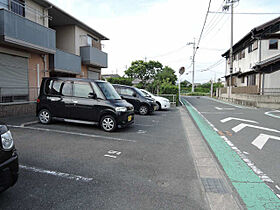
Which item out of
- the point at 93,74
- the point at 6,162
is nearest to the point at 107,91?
the point at 6,162

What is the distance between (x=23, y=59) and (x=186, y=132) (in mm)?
9114

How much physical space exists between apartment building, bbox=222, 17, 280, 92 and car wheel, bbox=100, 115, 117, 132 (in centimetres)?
1729

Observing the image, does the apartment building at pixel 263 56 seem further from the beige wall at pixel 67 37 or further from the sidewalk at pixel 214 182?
the beige wall at pixel 67 37

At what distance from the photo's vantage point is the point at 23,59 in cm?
995

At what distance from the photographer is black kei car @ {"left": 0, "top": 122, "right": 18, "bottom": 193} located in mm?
2138

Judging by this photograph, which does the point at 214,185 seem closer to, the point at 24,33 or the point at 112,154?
the point at 112,154

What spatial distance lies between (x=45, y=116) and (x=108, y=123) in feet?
8.78

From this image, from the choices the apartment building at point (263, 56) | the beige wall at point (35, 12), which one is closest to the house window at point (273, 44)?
the apartment building at point (263, 56)

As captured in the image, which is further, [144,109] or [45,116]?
[144,109]

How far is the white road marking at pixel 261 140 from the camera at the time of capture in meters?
5.31

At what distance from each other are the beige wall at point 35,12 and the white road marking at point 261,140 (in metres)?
11.9

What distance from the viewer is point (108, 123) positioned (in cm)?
645

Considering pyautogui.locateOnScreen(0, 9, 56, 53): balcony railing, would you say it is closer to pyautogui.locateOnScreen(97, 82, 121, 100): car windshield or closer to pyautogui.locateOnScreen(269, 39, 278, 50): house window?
pyautogui.locateOnScreen(97, 82, 121, 100): car windshield

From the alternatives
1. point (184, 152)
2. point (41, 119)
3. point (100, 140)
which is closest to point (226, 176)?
point (184, 152)
